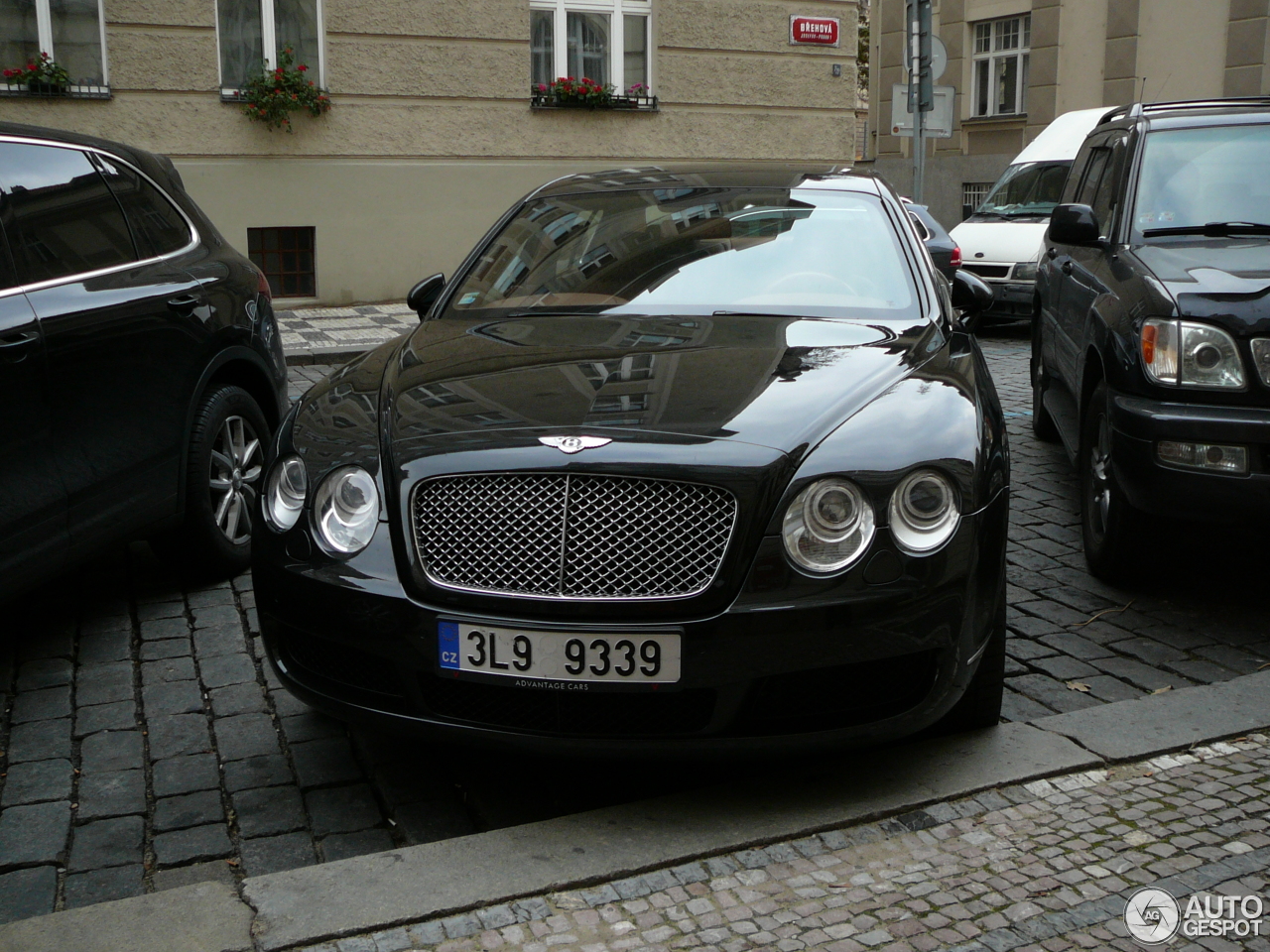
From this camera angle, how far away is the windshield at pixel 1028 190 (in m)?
13.9

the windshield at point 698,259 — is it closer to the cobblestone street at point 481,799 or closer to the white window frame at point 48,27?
the cobblestone street at point 481,799

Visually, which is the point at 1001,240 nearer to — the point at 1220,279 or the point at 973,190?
the point at 1220,279

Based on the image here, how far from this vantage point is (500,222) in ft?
17.0

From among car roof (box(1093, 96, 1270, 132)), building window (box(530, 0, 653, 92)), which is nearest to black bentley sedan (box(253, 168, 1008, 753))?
car roof (box(1093, 96, 1270, 132))

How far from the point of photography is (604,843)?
3.17 meters

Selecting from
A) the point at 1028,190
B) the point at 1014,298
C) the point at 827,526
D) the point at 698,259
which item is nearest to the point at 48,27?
the point at 1014,298

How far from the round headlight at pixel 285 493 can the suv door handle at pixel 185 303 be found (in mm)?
1546

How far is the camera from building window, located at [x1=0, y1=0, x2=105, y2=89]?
42.1 feet

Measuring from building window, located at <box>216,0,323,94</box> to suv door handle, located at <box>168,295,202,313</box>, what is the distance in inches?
377

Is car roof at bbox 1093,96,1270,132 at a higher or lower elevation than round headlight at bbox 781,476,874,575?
higher

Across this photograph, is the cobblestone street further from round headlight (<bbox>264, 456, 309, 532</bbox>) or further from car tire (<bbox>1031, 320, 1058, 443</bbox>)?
car tire (<bbox>1031, 320, 1058, 443</bbox>)

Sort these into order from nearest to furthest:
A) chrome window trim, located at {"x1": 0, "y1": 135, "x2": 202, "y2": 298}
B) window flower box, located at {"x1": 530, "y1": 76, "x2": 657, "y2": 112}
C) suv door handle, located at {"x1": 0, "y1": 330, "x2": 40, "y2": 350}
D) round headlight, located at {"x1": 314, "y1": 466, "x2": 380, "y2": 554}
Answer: round headlight, located at {"x1": 314, "y1": 466, "x2": 380, "y2": 554}, suv door handle, located at {"x1": 0, "y1": 330, "x2": 40, "y2": 350}, chrome window trim, located at {"x1": 0, "y1": 135, "x2": 202, "y2": 298}, window flower box, located at {"x1": 530, "y1": 76, "x2": 657, "y2": 112}

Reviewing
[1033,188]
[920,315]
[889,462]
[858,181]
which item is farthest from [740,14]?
[889,462]

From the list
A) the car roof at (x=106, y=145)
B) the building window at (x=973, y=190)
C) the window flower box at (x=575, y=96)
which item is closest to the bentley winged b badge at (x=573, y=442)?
the car roof at (x=106, y=145)
